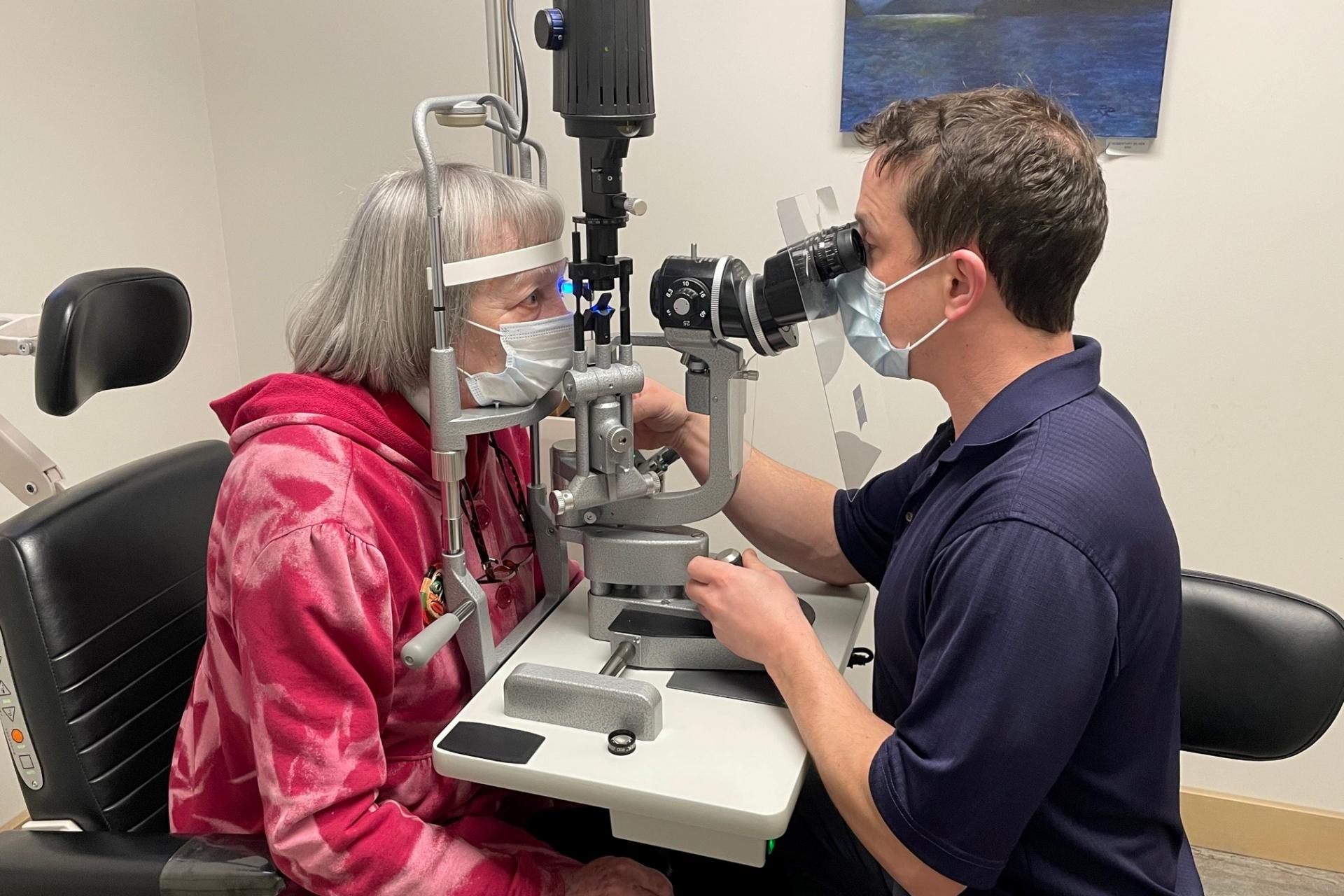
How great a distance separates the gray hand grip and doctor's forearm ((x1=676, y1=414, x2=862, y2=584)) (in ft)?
1.62

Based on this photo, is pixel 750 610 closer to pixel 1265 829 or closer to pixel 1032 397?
pixel 1032 397

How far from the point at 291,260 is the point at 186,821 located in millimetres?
1475

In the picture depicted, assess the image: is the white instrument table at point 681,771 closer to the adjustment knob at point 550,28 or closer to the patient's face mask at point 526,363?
the patient's face mask at point 526,363

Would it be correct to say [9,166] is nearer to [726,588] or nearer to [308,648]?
[308,648]

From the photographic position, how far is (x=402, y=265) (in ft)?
3.87

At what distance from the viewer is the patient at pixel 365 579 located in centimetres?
107

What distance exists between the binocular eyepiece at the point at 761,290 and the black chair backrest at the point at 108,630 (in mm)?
699

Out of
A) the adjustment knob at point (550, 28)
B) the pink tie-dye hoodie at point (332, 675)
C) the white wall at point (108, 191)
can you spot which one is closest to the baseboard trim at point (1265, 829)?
the pink tie-dye hoodie at point (332, 675)

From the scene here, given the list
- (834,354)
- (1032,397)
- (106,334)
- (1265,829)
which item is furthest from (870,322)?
(1265,829)

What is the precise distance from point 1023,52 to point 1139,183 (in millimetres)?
313

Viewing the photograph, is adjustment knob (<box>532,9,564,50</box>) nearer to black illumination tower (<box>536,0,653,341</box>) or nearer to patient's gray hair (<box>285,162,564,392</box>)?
black illumination tower (<box>536,0,653,341</box>)

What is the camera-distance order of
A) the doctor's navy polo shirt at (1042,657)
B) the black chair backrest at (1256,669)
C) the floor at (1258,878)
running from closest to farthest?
the doctor's navy polo shirt at (1042,657) → the black chair backrest at (1256,669) → the floor at (1258,878)

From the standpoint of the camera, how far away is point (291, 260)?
240 centimetres

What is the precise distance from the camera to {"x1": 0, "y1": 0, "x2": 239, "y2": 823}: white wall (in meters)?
1.94
